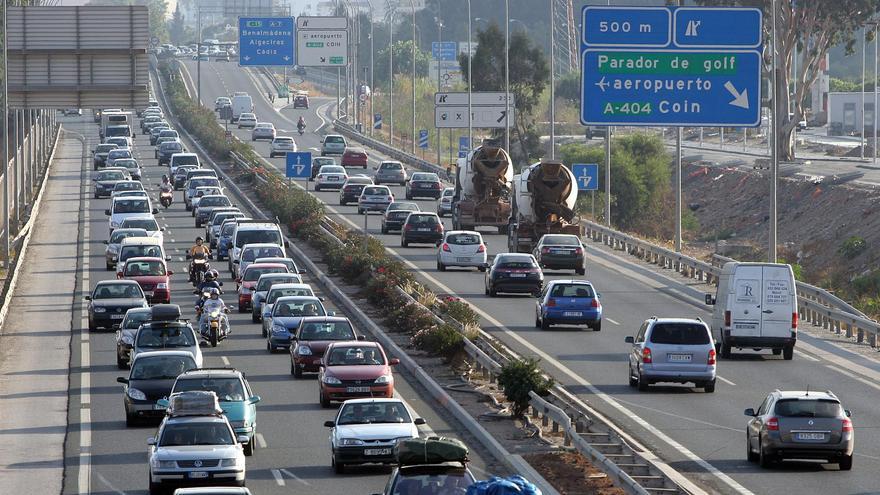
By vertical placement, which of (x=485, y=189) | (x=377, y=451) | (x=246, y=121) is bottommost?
(x=377, y=451)

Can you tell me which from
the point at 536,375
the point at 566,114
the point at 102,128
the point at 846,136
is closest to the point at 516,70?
the point at 102,128

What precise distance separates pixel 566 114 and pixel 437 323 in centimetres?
14454

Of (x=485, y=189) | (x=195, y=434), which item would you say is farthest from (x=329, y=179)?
(x=195, y=434)

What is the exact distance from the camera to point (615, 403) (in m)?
32.4

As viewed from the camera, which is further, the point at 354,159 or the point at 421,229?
the point at 354,159

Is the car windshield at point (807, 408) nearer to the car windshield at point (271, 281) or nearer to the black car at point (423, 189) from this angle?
the car windshield at point (271, 281)

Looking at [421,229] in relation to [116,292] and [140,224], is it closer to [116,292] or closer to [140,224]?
[140,224]

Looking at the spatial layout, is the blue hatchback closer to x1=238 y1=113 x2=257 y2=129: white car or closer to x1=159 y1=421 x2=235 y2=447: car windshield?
x1=159 y1=421 x2=235 y2=447: car windshield

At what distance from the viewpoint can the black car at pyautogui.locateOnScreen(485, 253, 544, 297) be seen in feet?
166

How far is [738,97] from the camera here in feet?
156

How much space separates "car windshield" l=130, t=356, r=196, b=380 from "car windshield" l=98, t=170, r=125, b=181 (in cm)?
5690

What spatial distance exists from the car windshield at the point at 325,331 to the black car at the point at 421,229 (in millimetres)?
27625

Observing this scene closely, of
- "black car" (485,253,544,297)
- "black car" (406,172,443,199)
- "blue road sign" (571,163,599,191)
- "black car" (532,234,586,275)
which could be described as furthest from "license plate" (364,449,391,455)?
"black car" (406,172,443,199)

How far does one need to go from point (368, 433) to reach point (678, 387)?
440 inches
